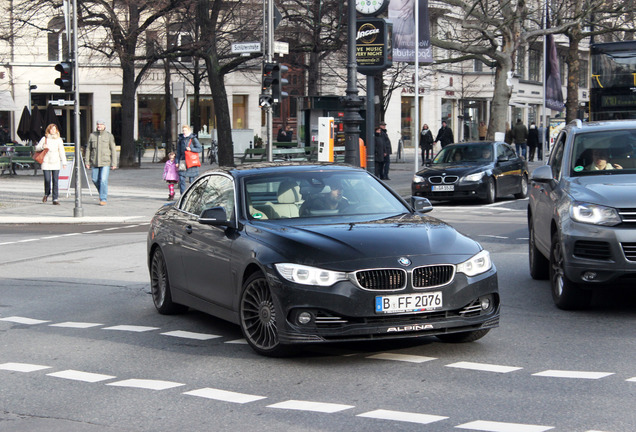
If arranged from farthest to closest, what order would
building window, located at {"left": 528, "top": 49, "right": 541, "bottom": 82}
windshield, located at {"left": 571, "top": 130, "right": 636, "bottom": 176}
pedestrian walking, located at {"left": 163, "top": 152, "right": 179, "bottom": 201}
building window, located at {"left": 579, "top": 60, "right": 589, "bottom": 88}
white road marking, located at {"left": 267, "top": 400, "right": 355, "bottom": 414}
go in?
building window, located at {"left": 579, "top": 60, "right": 589, "bottom": 88} → building window, located at {"left": 528, "top": 49, "right": 541, "bottom": 82} → pedestrian walking, located at {"left": 163, "top": 152, "right": 179, "bottom": 201} → windshield, located at {"left": 571, "top": 130, "right": 636, "bottom": 176} → white road marking, located at {"left": 267, "top": 400, "right": 355, "bottom": 414}

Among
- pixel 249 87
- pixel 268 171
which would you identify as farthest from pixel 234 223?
pixel 249 87

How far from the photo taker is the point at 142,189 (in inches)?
1214

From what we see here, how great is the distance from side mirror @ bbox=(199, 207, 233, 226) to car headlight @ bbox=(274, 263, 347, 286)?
3.81 ft

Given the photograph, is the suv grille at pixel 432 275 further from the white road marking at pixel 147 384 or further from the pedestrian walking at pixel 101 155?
the pedestrian walking at pixel 101 155

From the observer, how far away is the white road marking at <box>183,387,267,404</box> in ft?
20.9

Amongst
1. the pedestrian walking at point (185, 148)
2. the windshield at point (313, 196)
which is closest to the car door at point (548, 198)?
the windshield at point (313, 196)

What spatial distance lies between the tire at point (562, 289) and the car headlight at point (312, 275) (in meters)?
2.93

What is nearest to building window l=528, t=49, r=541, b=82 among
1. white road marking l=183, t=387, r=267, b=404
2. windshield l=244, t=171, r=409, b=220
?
windshield l=244, t=171, r=409, b=220

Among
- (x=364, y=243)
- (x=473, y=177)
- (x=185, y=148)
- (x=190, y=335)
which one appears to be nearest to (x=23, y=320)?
(x=190, y=335)

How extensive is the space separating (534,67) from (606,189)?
227 feet

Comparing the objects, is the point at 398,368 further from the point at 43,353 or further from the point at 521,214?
the point at 521,214

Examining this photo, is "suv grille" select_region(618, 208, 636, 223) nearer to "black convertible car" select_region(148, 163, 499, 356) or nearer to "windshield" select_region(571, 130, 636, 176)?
"windshield" select_region(571, 130, 636, 176)

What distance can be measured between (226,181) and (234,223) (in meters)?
0.84

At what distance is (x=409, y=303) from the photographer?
728 centimetres
